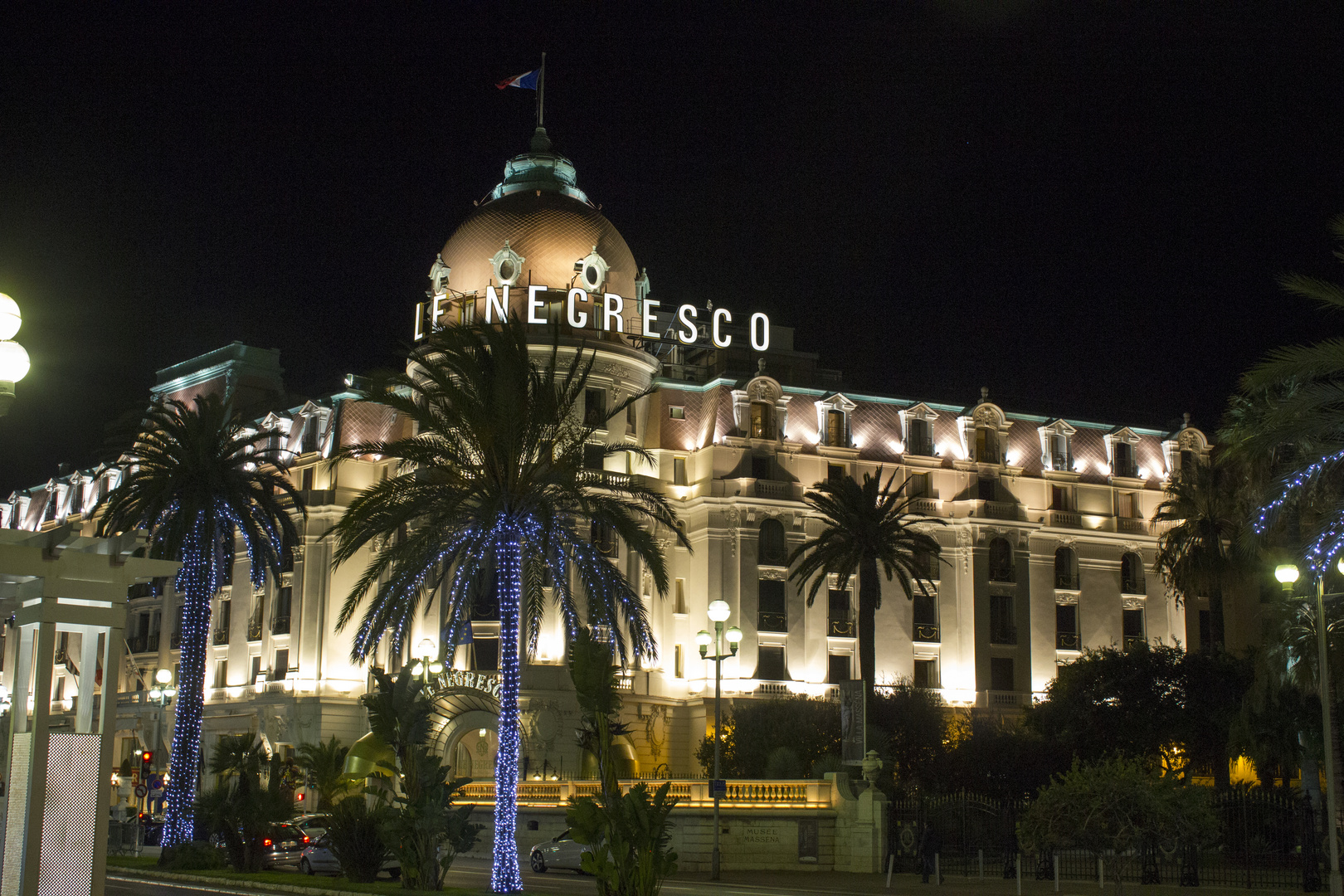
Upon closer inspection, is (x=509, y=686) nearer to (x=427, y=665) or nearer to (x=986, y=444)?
(x=427, y=665)

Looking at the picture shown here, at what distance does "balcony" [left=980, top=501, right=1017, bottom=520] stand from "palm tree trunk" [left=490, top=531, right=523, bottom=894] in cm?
4589

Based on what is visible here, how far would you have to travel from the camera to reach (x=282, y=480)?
162ft

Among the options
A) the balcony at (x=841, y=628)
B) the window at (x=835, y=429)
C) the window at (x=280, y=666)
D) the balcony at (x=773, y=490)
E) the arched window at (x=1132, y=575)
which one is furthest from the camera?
the arched window at (x=1132, y=575)

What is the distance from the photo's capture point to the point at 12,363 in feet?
50.7

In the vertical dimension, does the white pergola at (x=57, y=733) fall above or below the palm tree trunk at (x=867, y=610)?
below

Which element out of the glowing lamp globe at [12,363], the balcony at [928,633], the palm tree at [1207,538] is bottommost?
the glowing lamp globe at [12,363]

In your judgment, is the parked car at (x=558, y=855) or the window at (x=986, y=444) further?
the window at (x=986, y=444)

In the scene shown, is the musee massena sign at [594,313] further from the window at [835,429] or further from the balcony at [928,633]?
the balcony at [928,633]

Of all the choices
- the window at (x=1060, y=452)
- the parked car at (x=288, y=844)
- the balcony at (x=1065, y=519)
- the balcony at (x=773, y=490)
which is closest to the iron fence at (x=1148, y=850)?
the parked car at (x=288, y=844)

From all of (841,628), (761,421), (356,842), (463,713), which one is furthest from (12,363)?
(841,628)

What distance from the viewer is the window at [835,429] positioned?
75812 mm

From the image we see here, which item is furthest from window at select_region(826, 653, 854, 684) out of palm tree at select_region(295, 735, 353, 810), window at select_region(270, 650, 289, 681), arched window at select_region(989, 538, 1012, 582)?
window at select_region(270, 650, 289, 681)

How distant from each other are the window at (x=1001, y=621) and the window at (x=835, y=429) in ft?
34.9

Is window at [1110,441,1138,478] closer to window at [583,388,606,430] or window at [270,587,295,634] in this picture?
window at [583,388,606,430]
